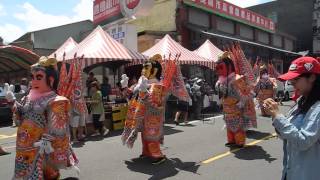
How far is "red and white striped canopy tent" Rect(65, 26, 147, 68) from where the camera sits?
1352cm

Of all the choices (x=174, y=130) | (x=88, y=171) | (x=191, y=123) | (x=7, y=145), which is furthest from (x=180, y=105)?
(x=88, y=171)

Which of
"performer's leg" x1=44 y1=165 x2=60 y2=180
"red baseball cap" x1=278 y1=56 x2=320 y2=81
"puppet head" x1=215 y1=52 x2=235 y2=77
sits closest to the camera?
"red baseball cap" x1=278 y1=56 x2=320 y2=81

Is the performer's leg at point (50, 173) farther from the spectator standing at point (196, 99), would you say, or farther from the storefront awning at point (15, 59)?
the storefront awning at point (15, 59)

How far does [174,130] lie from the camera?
11.9m

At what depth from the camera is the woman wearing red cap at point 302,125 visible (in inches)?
115

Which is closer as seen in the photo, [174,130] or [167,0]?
[174,130]

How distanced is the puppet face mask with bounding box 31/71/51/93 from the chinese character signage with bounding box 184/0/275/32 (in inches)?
727

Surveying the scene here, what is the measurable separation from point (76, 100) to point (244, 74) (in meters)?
4.07

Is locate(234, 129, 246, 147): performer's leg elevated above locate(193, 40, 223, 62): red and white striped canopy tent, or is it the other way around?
locate(193, 40, 223, 62): red and white striped canopy tent

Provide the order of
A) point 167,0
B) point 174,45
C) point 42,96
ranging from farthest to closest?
1. point 167,0
2. point 174,45
3. point 42,96

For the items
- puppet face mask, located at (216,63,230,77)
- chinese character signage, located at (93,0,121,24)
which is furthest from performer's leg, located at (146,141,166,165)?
chinese character signage, located at (93,0,121,24)

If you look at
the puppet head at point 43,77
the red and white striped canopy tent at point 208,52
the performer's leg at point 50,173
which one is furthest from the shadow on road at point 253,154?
the red and white striped canopy tent at point 208,52

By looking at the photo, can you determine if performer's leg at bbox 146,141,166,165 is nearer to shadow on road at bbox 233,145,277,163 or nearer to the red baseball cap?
shadow on road at bbox 233,145,277,163

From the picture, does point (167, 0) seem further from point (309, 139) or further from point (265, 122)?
point (309, 139)
